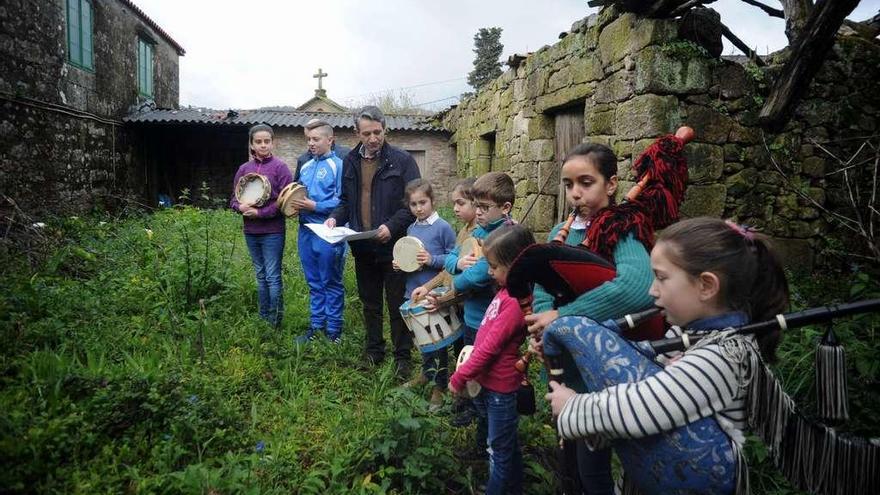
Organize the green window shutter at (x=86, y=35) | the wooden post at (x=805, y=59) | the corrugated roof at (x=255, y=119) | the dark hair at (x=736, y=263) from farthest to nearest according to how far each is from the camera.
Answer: the corrugated roof at (x=255, y=119)
the green window shutter at (x=86, y=35)
the wooden post at (x=805, y=59)
the dark hair at (x=736, y=263)

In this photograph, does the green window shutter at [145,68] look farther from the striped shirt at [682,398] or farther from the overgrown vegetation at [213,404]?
the striped shirt at [682,398]

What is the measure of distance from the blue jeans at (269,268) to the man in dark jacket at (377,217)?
64 centimetres

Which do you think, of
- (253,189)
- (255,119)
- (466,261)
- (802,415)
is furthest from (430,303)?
(255,119)

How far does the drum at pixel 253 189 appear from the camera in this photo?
413 centimetres

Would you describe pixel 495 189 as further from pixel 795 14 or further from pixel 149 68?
pixel 149 68

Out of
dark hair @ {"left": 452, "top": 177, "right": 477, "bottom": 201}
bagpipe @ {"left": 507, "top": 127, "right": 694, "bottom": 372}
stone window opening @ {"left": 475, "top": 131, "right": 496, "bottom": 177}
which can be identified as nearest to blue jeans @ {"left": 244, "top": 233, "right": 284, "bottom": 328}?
dark hair @ {"left": 452, "top": 177, "right": 477, "bottom": 201}

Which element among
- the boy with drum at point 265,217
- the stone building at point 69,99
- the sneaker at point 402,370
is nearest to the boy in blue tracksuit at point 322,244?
the boy with drum at point 265,217

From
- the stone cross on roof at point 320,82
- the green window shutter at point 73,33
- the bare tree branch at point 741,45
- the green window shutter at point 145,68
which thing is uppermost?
the stone cross on roof at point 320,82

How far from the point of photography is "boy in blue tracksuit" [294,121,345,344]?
4.16 metres

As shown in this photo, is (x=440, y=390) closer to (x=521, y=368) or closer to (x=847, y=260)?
(x=521, y=368)

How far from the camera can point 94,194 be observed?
9.82 m

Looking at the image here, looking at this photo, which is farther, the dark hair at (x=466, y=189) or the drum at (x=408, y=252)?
the drum at (x=408, y=252)

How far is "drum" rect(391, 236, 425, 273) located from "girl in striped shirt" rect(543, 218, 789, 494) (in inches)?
72.1

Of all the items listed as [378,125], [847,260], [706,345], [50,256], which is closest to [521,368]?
[706,345]
